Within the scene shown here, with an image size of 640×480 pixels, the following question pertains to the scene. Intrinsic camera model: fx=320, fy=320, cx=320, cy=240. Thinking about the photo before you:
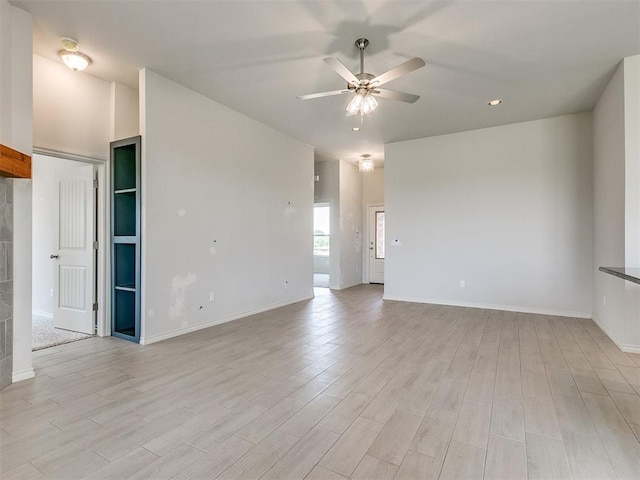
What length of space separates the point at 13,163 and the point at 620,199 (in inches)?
225

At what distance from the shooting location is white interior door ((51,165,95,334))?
4000 mm

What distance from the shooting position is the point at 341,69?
2.65 metres

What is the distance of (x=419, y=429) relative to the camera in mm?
2027

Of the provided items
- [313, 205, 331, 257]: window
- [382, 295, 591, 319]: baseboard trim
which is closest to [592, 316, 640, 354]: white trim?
[382, 295, 591, 319]: baseboard trim

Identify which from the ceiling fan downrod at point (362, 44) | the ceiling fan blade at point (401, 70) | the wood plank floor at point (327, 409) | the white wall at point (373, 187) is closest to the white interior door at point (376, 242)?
the white wall at point (373, 187)

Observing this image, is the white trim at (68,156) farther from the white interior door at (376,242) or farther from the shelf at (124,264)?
the white interior door at (376,242)

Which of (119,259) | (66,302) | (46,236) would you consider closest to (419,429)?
(119,259)

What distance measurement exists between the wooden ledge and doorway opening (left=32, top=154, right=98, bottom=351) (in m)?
1.37

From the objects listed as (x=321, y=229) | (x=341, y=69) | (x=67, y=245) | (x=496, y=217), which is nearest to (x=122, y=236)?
(x=67, y=245)

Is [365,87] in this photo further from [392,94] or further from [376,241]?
[376,241]

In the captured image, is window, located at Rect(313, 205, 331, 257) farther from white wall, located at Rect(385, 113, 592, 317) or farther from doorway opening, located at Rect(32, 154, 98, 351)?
doorway opening, located at Rect(32, 154, 98, 351)

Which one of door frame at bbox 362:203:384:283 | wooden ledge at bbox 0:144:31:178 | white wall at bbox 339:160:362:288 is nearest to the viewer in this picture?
wooden ledge at bbox 0:144:31:178

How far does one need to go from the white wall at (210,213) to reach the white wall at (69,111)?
0.75m

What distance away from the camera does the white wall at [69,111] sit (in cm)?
344
